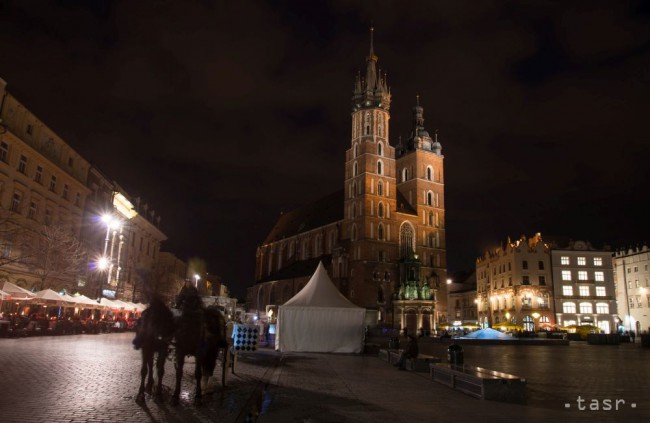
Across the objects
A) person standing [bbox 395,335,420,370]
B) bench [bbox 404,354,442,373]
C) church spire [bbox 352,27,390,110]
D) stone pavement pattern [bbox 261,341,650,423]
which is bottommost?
stone pavement pattern [bbox 261,341,650,423]

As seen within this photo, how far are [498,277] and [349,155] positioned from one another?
30341 millimetres

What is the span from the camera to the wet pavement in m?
8.41

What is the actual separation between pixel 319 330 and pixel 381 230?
47191 millimetres

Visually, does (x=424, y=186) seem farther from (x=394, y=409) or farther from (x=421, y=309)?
(x=394, y=409)

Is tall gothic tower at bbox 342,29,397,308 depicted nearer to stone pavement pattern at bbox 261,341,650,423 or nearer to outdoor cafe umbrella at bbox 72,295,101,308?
outdoor cafe umbrella at bbox 72,295,101,308

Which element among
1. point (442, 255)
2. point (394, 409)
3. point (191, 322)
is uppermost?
point (442, 255)

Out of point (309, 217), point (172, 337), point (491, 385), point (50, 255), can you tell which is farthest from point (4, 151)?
point (309, 217)

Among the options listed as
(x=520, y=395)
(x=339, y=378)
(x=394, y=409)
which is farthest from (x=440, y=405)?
(x=339, y=378)

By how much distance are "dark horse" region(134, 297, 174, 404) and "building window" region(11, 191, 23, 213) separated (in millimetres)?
26251

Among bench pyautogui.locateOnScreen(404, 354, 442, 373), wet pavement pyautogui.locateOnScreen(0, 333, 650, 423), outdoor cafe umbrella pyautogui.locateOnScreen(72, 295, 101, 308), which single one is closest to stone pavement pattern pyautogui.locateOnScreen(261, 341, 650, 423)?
wet pavement pyautogui.locateOnScreen(0, 333, 650, 423)

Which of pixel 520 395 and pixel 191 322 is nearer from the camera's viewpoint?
pixel 191 322

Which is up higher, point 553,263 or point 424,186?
point 424,186

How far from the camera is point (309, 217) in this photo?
306 ft

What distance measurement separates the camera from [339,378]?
47.6 ft
